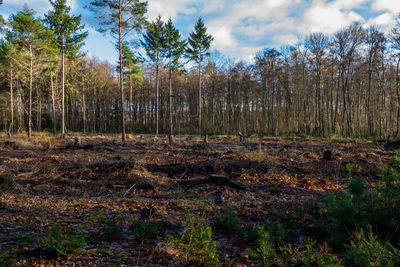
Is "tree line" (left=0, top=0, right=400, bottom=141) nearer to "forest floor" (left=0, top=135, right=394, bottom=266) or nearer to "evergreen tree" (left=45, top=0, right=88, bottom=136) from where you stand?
"evergreen tree" (left=45, top=0, right=88, bottom=136)

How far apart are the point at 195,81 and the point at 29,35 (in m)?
23.4

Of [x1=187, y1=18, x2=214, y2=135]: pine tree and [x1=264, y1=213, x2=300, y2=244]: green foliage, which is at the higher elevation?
[x1=187, y1=18, x2=214, y2=135]: pine tree

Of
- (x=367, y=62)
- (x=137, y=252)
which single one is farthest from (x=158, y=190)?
(x=367, y=62)

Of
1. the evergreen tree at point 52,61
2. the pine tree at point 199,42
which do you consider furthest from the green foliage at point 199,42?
the evergreen tree at point 52,61

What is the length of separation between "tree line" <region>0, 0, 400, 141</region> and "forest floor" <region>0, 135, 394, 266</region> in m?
11.1

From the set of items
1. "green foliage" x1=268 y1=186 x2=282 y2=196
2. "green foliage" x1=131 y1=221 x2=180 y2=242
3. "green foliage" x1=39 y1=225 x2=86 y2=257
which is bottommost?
"green foliage" x1=268 y1=186 x2=282 y2=196

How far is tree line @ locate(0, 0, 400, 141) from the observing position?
856 inches

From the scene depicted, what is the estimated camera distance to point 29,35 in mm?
21250

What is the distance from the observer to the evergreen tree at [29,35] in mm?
20625

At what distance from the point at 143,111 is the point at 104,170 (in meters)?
37.3

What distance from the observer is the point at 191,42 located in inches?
1084

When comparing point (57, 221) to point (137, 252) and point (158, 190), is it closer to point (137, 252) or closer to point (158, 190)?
point (137, 252)

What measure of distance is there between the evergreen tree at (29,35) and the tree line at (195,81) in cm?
8

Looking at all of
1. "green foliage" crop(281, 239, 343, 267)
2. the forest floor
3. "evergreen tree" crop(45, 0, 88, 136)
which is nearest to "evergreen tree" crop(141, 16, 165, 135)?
"evergreen tree" crop(45, 0, 88, 136)
